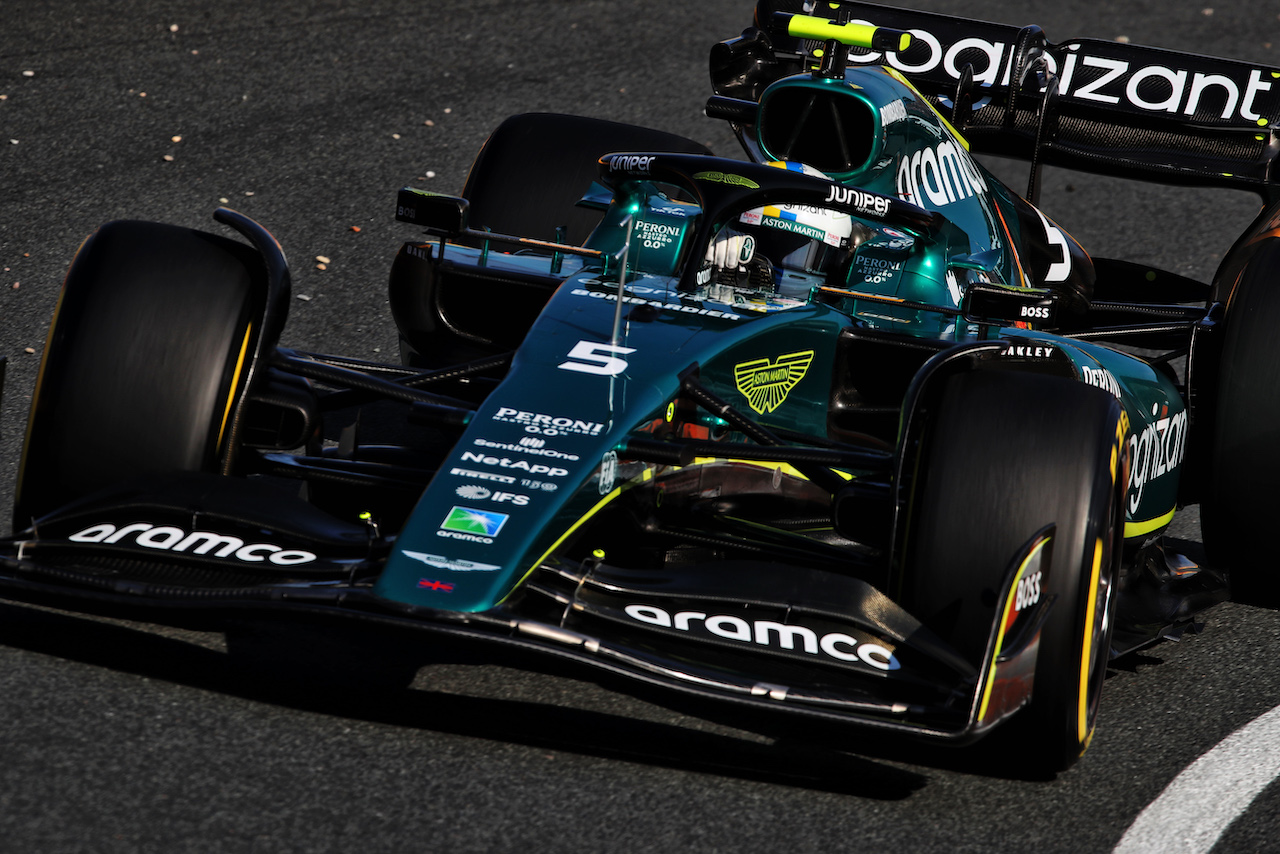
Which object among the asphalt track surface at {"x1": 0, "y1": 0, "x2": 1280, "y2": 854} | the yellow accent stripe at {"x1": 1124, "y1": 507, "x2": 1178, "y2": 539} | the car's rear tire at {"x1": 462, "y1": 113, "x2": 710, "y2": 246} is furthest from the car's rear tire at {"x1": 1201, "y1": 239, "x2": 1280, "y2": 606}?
the car's rear tire at {"x1": 462, "y1": 113, "x2": 710, "y2": 246}

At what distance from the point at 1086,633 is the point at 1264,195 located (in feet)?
11.3

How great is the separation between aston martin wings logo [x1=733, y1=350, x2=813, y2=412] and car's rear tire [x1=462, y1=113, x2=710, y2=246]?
1.79 metres

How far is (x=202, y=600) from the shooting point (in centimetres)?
338

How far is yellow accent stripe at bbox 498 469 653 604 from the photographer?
11.5 feet

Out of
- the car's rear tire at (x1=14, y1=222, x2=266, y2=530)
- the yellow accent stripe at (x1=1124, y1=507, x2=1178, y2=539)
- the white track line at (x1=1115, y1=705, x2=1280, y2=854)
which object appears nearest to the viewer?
the white track line at (x1=1115, y1=705, x2=1280, y2=854)

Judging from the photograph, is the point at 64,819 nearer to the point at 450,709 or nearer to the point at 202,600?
the point at 202,600

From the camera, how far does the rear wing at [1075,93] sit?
6535 mm

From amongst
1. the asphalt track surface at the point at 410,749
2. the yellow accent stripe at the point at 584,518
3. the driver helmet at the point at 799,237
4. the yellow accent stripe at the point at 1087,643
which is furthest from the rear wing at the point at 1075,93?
the yellow accent stripe at the point at 1087,643

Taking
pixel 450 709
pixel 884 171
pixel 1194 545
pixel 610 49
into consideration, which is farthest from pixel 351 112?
pixel 450 709

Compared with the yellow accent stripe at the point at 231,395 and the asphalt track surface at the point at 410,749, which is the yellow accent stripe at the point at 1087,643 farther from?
the yellow accent stripe at the point at 231,395

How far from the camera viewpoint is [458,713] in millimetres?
3869

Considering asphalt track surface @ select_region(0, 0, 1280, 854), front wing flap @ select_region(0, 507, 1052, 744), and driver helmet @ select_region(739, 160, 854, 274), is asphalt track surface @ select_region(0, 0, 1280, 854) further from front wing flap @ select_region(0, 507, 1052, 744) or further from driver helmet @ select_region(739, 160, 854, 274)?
driver helmet @ select_region(739, 160, 854, 274)

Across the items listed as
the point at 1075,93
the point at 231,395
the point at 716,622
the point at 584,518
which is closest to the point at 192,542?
the point at 231,395

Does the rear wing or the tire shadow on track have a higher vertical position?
the rear wing
